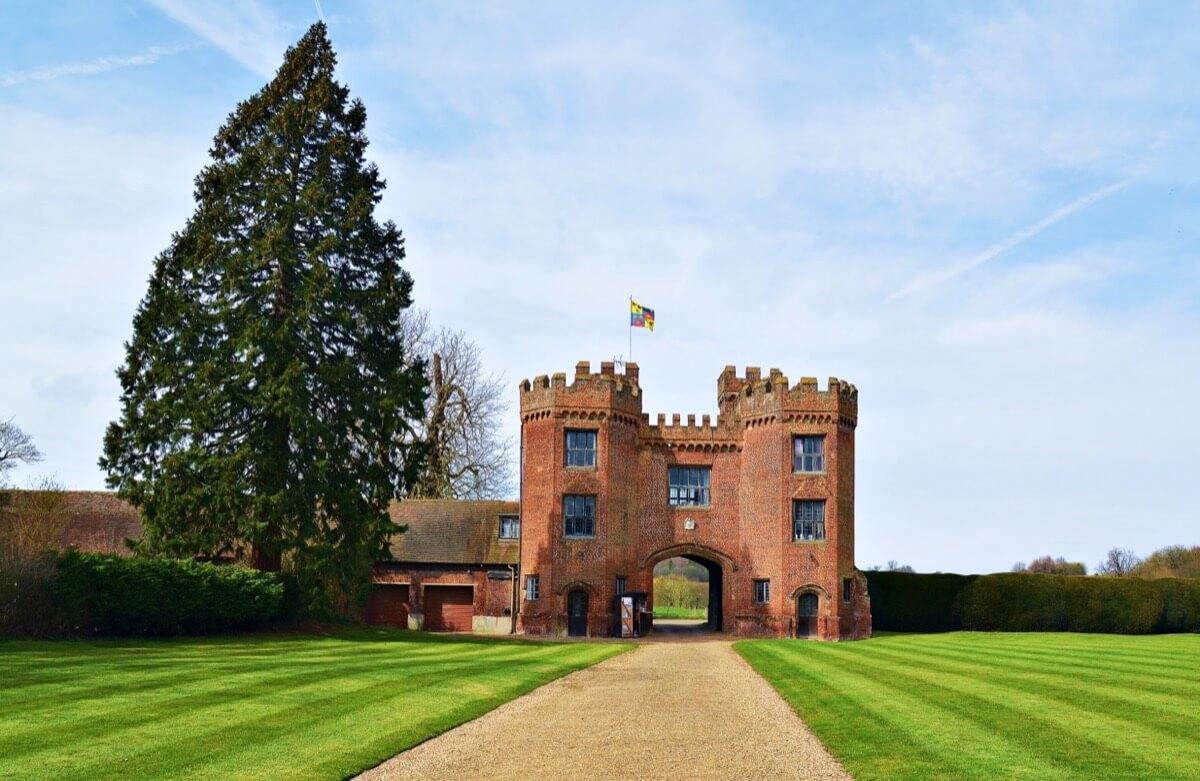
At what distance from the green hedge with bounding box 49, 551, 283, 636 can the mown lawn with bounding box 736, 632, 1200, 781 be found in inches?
557

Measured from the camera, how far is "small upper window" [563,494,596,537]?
41.5 metres

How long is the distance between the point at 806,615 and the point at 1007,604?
37.6ft

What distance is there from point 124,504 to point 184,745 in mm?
37335

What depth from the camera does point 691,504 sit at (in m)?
43.9

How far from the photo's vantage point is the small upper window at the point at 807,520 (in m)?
41.8

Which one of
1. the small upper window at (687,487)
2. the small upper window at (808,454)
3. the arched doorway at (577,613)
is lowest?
the arched doorway at (577,613)

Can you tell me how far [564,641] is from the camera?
3716 cm

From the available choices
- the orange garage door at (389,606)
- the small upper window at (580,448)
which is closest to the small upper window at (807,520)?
the small upper window at (580,448)

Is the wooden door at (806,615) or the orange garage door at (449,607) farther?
the orange garage door at (449,607)

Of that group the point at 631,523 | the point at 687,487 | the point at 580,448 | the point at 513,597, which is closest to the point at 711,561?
the point at 687,487

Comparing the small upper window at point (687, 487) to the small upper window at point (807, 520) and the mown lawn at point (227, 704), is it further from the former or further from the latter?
the mown lawn at point (227, 704)

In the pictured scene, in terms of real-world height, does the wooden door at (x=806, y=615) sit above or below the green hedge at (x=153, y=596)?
below

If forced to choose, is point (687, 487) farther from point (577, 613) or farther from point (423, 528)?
point (423, 528)

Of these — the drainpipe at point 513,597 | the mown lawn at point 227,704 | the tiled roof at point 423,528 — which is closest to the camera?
the mown lawn at point 227,704
